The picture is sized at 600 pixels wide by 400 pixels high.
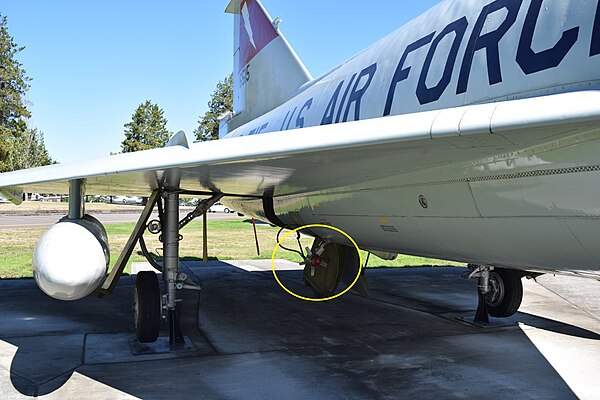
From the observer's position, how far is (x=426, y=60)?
3.79 metres

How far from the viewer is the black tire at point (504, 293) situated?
6426 mm

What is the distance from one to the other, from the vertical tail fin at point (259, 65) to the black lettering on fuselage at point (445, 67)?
180 inches

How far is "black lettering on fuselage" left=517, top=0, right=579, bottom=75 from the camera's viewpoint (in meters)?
2.67

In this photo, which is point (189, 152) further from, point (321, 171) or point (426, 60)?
point (426, 60)

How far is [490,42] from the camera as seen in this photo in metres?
3.17

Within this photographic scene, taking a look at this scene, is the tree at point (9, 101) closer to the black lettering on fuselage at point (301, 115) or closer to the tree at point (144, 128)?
the tree at point (144, 128)

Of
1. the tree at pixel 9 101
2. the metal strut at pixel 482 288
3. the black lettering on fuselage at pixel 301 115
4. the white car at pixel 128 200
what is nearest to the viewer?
the black lettering on fuselage at pixel 301 115

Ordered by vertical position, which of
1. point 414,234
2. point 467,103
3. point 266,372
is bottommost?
point 266,372

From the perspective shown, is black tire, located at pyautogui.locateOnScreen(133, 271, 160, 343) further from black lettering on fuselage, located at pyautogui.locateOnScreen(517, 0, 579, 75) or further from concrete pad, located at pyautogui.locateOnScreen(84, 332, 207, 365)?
black lettering on fuselage, located at pyautogui.locateOnScreen(517, 0, 579, 75)

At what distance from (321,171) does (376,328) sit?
2.70 meters

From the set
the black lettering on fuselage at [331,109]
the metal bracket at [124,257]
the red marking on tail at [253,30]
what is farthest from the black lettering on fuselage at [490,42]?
the red marking on tail at [253,30]

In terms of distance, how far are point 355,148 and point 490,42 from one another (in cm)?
106

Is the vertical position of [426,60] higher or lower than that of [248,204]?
higher

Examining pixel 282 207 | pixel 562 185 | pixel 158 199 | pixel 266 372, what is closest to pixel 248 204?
pixel 282 207
